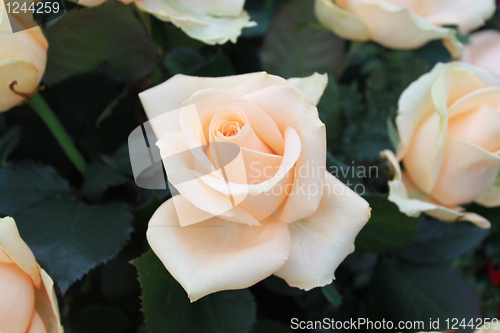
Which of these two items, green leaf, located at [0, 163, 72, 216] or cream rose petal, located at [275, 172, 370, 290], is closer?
cream rose petal, located at [275, 172, 370, 290]

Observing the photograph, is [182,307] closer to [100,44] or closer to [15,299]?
[15,299]

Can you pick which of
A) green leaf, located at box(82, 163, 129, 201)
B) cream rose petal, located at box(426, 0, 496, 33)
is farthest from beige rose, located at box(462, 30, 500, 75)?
green leaf, located at box(82, 163, 129, 201)

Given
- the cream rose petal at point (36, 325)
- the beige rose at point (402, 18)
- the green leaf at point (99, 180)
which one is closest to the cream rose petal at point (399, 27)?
the beige rose at point (402, 18)

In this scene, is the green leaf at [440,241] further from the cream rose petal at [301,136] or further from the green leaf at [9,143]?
the green leaf at [9,143]

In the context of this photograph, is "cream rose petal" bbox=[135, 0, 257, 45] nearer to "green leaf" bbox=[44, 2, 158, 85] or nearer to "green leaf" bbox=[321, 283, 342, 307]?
"green leaf" bbox=[44, 2, 158, 85]

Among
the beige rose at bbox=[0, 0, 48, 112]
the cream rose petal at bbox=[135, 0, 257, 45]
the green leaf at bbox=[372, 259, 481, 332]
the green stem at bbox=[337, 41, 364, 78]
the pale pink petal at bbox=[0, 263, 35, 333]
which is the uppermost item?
the cream rose petal at bbox=[135, 0, 257, 45]

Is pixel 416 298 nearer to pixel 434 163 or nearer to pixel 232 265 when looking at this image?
pixel 434 163
